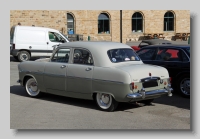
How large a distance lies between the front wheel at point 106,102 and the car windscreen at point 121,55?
2.77ft

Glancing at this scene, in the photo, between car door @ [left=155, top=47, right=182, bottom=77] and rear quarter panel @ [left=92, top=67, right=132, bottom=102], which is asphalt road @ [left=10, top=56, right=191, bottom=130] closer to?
rear quarter panel @ [left=92, top=67, right=132, bottom=102]

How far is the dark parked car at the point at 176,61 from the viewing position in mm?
9570

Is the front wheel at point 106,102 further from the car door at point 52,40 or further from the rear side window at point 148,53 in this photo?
the car door at point 52,40

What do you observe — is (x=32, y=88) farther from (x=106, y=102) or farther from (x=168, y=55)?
(x=168, y=55)

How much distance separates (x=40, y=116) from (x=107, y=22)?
3031 cm

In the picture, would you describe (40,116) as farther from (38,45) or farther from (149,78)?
(38,45)

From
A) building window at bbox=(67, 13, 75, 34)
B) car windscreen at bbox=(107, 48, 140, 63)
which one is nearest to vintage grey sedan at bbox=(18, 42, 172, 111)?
car windscreen at bbox=(107, 48, 140, 63)

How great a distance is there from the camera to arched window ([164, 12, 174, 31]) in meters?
37.9

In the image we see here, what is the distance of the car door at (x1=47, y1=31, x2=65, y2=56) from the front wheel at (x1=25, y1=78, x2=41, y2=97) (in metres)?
10.1

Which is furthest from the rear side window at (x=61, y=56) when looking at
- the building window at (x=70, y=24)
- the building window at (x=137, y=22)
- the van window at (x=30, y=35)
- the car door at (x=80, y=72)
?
the building window at (x=137, y=22)

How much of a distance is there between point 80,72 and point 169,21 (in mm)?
31432

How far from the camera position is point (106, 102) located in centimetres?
793

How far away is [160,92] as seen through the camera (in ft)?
26.0

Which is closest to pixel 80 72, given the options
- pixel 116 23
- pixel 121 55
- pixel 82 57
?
pixel 82 57
